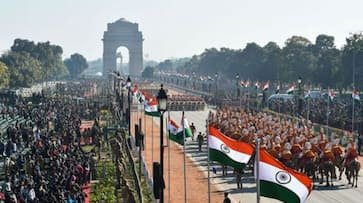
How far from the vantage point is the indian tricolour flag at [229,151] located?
1948 cm

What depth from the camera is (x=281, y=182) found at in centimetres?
1517

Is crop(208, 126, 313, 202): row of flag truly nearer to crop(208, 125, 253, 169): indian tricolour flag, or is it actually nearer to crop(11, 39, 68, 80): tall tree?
crop(208, 125, 253, 169): indian tricolour flag

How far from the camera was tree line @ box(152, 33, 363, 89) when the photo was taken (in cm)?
8138

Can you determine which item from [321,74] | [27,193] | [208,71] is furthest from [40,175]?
[208,71]

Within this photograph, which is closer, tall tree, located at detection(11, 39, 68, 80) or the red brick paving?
the red brick paving

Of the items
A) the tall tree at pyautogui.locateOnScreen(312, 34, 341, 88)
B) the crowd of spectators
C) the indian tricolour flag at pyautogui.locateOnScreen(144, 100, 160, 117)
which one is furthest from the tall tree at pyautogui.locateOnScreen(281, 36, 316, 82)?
the indian tricolour flag at pyautogui.locateOnScreen(144, 100, 160, 117)

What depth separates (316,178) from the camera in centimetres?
3238

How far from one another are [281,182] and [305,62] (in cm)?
8403

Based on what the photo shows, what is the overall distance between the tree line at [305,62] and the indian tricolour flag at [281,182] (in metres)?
63.6

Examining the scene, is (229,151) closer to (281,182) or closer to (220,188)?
(281,182)

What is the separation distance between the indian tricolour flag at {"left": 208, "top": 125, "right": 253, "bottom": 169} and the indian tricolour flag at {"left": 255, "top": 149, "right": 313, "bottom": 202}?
3666mm

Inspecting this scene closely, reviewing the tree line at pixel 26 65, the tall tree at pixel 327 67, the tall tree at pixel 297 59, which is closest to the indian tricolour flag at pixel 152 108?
the tall tree at pixel 327 67

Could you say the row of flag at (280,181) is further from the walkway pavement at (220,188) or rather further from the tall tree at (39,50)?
the tall tree at (39,50)

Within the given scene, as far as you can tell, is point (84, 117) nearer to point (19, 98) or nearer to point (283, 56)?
point (19, 98)
